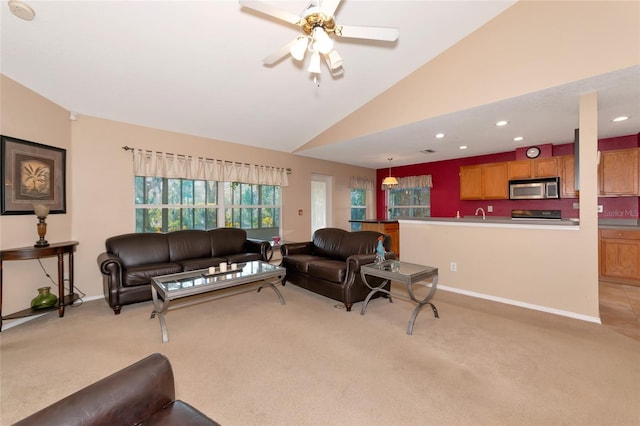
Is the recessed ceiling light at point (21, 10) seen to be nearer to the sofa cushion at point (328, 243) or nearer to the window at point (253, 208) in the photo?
the window at point (253, 208)

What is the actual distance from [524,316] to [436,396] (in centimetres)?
204

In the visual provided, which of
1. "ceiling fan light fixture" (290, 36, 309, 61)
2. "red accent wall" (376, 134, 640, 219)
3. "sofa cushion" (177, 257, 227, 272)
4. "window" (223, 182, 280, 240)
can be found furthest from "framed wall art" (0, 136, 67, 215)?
"red accent wall" (376, 134, 640, 219)

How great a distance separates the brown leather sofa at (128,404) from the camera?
3.15ft

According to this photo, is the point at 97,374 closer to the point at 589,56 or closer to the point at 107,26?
the point at 107,26

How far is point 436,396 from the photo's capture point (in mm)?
1790

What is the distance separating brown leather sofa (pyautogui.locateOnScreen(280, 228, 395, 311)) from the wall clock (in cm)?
375

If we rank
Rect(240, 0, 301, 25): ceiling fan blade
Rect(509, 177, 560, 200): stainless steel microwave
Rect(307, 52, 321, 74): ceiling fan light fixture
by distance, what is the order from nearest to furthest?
A: 1. Rect(240, 0, 301, 25): ceiling fan blade
2. Rect(307, 52, 321, 74): ceiling fan light fixture
3. Rect(509, 177, 560, 200): stainless steel microwave

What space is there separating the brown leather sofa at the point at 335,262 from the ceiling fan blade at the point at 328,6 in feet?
8.06

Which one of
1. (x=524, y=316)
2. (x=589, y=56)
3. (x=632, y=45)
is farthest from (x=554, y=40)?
(x=524, y=316)

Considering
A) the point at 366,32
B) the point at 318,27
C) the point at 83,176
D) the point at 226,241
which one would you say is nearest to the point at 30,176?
the point at 83,176

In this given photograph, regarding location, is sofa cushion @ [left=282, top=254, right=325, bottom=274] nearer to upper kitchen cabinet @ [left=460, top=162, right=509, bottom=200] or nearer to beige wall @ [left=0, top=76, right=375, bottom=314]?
beige wall @ [left=0, top=76, right=375, bottom=314]

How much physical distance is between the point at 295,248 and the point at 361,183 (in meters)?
3.87

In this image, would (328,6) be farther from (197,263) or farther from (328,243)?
(197,263)

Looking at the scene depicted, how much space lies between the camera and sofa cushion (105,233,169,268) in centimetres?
362
